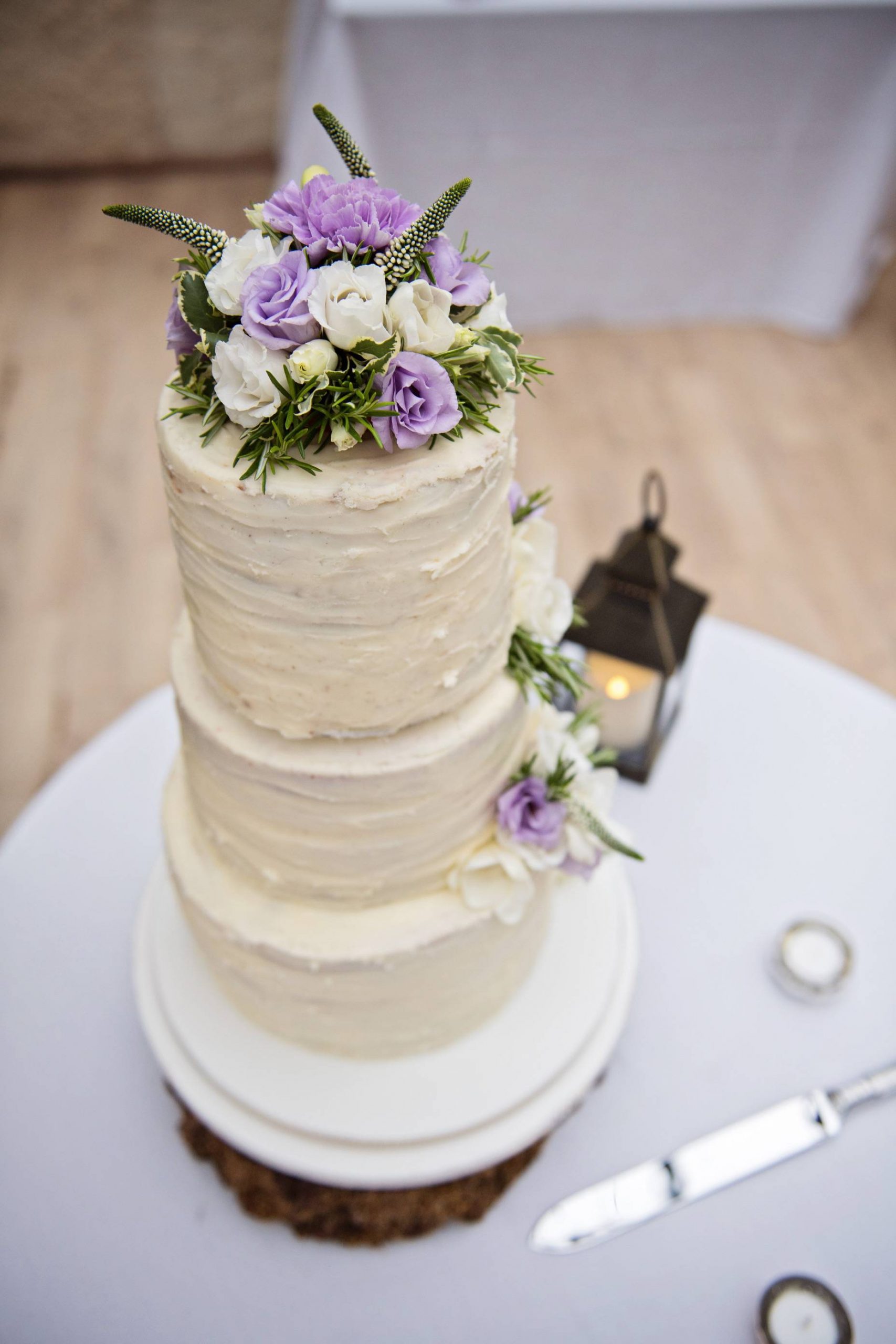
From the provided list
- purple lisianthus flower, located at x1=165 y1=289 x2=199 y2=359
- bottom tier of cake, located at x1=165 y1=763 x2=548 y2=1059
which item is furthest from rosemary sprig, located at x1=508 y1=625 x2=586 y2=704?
purple lisianthus flower, located at x1=165 y1=289 x2=199 y2=359

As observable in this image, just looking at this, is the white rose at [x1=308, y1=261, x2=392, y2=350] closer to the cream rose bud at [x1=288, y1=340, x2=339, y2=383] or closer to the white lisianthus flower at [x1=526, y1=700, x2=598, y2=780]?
the cream rose bud at [x1=288, y1=340, x2=339, y2=383]

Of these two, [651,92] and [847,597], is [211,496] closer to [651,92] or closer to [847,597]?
[847,597]

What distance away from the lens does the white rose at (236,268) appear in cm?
95

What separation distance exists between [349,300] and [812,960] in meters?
1.29

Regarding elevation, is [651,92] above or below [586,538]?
above

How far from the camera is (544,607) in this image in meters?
1.32

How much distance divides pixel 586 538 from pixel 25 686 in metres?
1.88

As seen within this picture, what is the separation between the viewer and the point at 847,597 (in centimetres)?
352

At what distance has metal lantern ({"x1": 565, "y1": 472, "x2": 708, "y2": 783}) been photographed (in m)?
1.69

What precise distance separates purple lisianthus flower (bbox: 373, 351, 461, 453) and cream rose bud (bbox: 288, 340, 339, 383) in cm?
5

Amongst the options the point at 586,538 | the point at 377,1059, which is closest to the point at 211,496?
the point at 377,1059

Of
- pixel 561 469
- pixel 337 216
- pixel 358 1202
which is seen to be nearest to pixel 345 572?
pixel 337 216

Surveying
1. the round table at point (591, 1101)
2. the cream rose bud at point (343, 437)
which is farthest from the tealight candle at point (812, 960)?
the cream rose bud at point (343, 437)

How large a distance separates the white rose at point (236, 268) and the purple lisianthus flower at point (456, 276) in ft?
0.46
